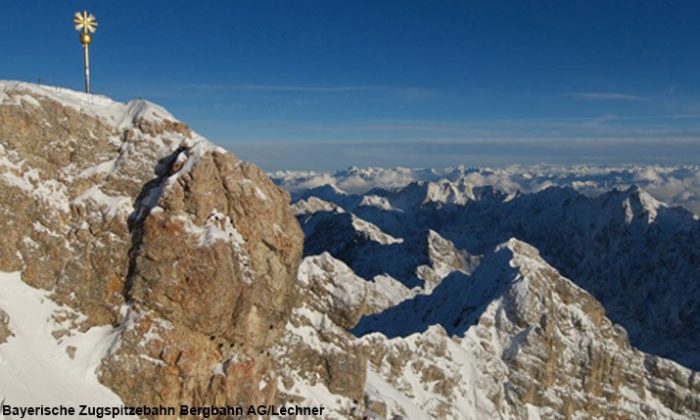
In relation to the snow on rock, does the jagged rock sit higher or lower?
lower

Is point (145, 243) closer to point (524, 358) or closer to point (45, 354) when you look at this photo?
point (45, 354)

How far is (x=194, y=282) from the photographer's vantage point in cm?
6769

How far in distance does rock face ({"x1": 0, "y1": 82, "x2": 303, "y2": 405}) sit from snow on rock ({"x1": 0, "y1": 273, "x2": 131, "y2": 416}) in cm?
109

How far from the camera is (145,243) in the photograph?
6731 centimetres

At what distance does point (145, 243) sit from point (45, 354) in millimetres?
14238

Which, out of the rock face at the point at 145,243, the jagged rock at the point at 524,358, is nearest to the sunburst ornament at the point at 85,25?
the rock face at the point at 145,243

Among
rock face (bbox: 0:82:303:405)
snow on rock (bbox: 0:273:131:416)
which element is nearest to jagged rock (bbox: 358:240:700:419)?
rock face (bbox: 0:82:303:405)

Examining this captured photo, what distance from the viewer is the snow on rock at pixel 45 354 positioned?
57.8 metres

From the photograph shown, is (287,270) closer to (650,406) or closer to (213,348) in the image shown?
(213,348)

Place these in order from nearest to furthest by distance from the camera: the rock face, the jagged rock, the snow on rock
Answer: the snow on rock, the rock face, the jagged rock

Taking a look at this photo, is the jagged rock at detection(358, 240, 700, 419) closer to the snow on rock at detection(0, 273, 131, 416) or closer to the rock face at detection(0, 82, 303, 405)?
the rock face at detection(0, 82, 303, 405)

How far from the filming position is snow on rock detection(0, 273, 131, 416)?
57.8m

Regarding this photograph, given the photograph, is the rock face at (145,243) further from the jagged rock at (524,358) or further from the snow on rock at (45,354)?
the jagged rock at (524,358)

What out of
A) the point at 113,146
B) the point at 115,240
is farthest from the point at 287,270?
the point at 113,146
